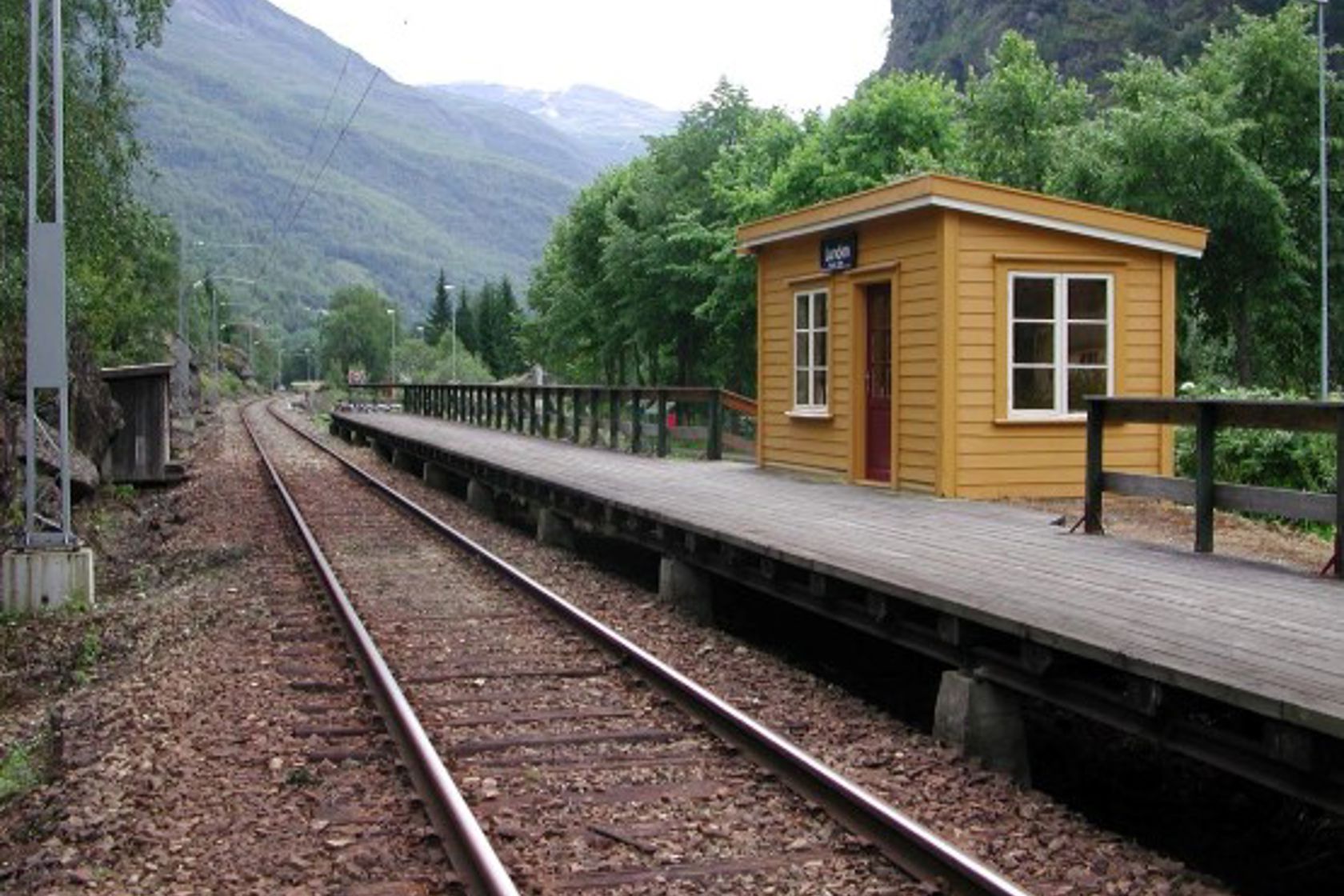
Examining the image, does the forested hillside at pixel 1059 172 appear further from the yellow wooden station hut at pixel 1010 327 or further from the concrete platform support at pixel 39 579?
the concrete platform support at pixel 39 579

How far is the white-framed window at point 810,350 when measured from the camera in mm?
14289

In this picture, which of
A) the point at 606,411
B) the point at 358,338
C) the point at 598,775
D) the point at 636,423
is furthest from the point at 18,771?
the point at 358,338

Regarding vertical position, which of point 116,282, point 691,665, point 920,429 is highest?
point 116,282

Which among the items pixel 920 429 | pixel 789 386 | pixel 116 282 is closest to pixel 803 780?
pixel 920 429

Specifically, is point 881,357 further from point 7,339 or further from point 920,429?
point 7,339

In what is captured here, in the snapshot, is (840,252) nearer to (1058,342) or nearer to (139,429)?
(1058,342)

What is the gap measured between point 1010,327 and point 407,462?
60.8ft

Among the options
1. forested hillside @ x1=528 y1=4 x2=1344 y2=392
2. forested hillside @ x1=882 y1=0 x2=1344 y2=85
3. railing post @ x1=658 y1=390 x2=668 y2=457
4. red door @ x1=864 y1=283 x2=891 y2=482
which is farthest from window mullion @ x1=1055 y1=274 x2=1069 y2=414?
forested hillside @ x1=882 y1=0 x2=1344 y2=85

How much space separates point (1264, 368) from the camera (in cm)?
3375

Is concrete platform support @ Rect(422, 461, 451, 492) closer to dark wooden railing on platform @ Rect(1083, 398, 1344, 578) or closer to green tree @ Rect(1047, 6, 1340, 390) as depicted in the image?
green tree @ Rect(1047, 6, 1340, 390)

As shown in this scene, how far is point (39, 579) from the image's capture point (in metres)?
11.6

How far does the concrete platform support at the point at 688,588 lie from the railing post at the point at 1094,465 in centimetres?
267

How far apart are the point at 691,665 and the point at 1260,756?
13.2ft

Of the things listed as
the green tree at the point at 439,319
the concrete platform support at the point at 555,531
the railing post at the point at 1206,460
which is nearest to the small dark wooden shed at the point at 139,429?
the concrete platform support at the point at 555,531
